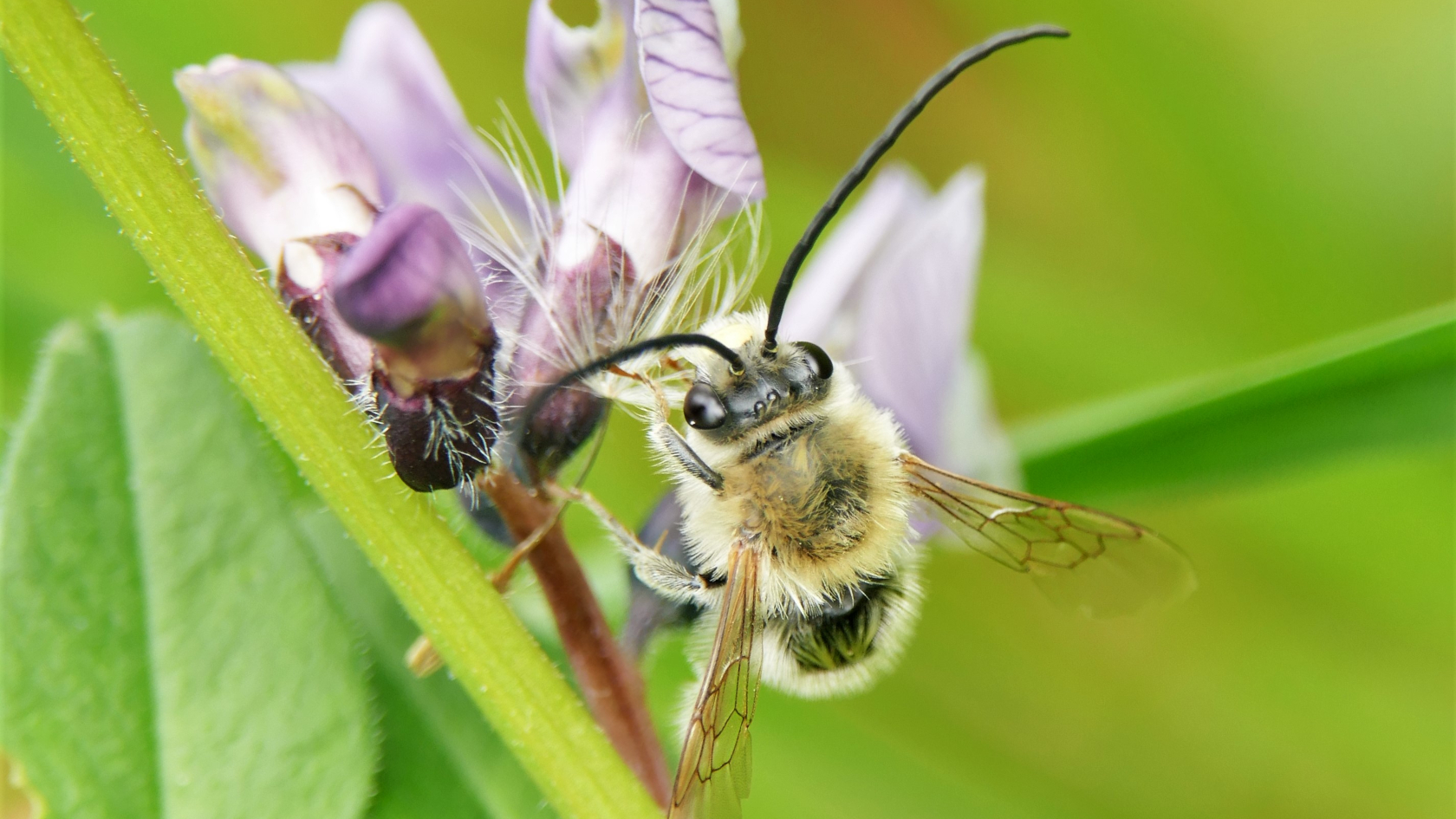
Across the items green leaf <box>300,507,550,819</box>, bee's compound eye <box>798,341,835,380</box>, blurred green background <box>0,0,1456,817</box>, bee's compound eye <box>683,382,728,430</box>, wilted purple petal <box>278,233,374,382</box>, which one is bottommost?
blurred green background <box>0,0,1456,817</box>

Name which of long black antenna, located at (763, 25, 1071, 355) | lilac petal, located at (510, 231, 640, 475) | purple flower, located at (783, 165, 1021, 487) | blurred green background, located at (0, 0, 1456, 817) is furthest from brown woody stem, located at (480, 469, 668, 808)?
blurred green background, located at (0, 0, 1456, 817)

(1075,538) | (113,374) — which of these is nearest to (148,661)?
(113,374)

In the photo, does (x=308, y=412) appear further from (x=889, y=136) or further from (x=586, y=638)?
(x=889, y=136)

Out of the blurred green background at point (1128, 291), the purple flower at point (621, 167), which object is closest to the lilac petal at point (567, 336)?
the purple flower at point (621, 167)

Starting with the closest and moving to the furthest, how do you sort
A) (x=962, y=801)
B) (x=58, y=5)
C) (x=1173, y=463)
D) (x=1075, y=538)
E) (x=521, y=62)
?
1. (x=58, y=5)
2. (x=1075, y=538)
3. (x=1173, y=463)
4. (x=962, y=801)
5. (x=521, y=62)

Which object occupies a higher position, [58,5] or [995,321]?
[58,5]

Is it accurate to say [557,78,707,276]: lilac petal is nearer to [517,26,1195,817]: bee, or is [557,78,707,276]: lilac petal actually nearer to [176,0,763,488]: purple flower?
[176,0,763,488]: purple flower

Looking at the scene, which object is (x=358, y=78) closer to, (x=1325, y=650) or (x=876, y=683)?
(x=876, y=683)

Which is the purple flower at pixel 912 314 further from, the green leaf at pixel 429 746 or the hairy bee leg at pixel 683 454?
the green leaf at pixel 429 746
